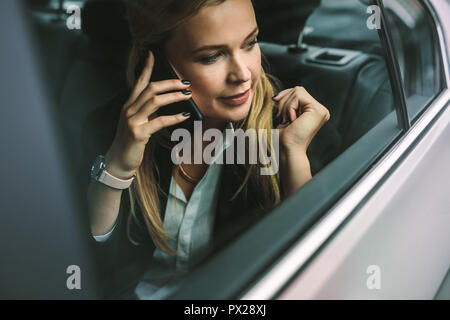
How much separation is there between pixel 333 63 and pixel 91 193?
1304 millimetres

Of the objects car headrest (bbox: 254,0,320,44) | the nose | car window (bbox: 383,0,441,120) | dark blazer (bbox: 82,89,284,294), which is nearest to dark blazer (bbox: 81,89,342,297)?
dark blazer (bbox: 82,89,284,294)

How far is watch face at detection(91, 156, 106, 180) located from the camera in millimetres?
1110

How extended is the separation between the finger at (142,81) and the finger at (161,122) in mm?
87

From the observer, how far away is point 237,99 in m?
1.23

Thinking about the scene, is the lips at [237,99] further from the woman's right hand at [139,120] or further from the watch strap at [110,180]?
the watch strap at [110,180]

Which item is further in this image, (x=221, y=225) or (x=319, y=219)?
(x=221, y=225)

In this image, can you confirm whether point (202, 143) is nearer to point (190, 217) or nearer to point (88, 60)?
point (190, 217)

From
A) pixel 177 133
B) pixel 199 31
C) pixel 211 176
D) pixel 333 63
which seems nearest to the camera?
pixel 199 31

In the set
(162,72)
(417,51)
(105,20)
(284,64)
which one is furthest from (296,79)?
(417,51)

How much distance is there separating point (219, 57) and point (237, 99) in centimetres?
16

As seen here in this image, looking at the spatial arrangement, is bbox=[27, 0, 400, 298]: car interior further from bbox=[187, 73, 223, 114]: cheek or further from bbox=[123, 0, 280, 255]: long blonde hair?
bbox=[187, 73, 223, 114]: cheek

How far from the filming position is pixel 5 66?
0.67 m
